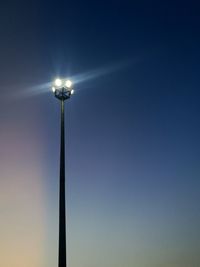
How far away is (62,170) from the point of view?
13.5m

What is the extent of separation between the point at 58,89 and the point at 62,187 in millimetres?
5185

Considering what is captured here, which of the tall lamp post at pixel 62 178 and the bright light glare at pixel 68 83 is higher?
the bright light glare at pixel 68 83

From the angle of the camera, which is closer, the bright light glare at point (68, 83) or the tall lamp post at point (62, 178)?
the tall lamp post at point (62, 178)

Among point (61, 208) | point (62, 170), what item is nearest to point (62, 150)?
point (62, 170)

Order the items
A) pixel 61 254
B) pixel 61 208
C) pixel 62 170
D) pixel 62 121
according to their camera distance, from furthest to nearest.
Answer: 1. pixel 62 121
2. pixel 62 170
3. pixel 61 208
4. pixel 61 254

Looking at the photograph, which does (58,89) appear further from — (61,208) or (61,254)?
(61,254)

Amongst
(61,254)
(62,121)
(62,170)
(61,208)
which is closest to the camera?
(61,254)

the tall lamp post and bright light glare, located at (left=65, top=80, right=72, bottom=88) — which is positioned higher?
bright light glare, located at (left=65, top=80, right=72, bottom=88)

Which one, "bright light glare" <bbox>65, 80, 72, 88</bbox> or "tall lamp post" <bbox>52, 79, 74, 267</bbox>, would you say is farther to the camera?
"bright light glare" <bbox>65, 80, 72, 88</bbox>

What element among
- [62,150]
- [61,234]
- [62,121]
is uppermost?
[62,121]

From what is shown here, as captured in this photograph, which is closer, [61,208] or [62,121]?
[61,208]

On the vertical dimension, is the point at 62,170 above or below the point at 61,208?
above

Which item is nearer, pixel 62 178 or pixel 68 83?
pixel 62 178

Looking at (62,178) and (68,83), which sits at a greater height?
(68,83)
